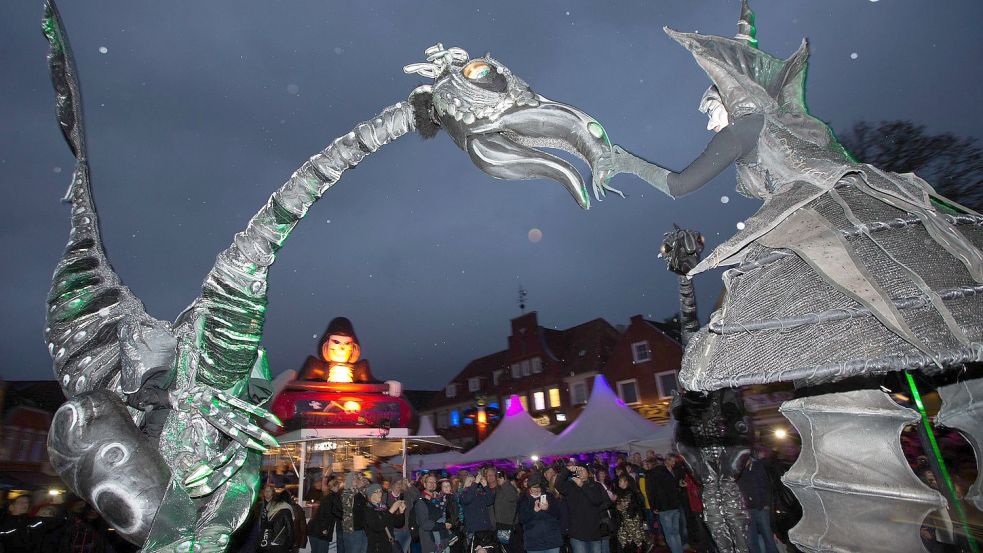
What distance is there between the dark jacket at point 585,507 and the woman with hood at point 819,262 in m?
6.34

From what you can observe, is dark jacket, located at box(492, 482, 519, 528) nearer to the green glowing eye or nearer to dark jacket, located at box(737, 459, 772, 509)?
dark jacket, located at box(737, 459, 772, 509)

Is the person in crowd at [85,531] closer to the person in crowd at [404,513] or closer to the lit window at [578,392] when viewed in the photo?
the person in crowd at [404,513]

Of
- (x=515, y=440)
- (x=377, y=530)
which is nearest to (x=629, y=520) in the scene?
(x=377, y=530)

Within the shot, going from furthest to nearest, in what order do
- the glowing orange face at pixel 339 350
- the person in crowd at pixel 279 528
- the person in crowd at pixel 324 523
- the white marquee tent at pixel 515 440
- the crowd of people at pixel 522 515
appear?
the glowing orange face at pixel 339 350 < the white marquee tent at pixel 515 440 < the person in crowd at pixel 324 523 < the crowd of people at pixel 522 515 < the person in crowd at pixel 279 528

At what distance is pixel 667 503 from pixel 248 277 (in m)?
8.24

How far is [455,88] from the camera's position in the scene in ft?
9.34

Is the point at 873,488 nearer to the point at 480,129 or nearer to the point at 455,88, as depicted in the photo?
the point at 480,129

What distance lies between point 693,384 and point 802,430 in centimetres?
94

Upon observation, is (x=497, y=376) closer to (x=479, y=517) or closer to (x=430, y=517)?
(x=430, y=517)

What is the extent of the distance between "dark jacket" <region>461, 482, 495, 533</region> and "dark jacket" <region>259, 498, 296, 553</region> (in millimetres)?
2639

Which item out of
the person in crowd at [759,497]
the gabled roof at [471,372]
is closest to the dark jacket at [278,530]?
the person in crowd at [759,497]

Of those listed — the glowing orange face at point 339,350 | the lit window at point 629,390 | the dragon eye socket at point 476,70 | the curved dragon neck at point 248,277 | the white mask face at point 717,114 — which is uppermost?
the glowing orange face at point 339,350

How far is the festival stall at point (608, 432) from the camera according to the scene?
46.0ft

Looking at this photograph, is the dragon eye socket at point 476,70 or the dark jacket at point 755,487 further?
the dark jacket at point 755,487
